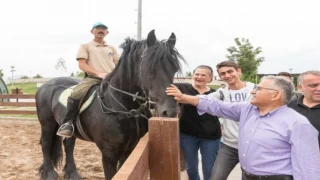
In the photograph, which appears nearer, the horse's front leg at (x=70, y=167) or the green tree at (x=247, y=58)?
the horse's front leg at (x=70, y=167)

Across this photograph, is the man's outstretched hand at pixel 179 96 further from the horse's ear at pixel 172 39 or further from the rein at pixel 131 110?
the horse's ear at pixel 172 39

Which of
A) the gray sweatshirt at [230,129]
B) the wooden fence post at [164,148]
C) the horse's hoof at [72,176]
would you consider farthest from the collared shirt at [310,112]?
the horse's hoof at [72,176]

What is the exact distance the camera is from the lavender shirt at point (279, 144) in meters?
1.88

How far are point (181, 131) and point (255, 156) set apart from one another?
5.23ft

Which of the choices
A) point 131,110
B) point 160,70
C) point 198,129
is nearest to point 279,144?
A: point 160,70

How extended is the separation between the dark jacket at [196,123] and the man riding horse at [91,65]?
1103 millimetres

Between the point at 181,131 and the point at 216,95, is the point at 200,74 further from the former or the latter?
the point at 181,131

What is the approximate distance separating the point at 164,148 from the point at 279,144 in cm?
75

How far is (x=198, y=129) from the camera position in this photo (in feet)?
11.7

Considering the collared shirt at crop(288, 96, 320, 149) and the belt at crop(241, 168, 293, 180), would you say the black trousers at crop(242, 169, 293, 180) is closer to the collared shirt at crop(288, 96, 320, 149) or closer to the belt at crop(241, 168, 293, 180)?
the belt at crop(241, 168, 293, 180)

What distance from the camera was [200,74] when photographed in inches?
140

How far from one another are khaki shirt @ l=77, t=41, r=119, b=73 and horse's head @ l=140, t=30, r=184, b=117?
47.1 inches

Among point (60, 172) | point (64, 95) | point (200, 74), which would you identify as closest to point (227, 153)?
point (200, 74)

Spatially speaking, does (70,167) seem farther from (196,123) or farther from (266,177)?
(266,177)
